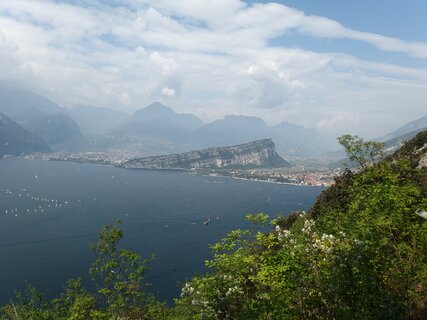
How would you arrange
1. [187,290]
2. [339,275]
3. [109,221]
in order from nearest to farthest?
[339,275]
[187,290]
[109,221]

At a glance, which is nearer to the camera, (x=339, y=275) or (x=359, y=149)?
(x=339, y=275)

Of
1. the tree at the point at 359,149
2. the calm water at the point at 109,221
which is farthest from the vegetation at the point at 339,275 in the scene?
the calm water at the point at 109,221

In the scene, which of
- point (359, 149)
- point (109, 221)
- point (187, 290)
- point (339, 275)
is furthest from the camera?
point (109, 221)

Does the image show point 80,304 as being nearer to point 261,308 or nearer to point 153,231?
point 261,308

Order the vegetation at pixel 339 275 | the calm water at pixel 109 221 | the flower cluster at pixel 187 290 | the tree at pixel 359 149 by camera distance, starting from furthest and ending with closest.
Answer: the calm water at pixel 109 221 → the tree at pixel 359 149 → the flower cluster at pixel 187 290 → the vegetation at pixel 339 275

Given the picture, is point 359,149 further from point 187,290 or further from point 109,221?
point 109,221

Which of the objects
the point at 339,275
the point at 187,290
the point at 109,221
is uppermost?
the point at 339,275

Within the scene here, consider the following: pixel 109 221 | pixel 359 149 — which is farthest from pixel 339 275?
pixel 109 221

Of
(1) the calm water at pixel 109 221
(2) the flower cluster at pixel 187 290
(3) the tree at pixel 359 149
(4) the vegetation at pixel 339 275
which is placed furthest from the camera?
(1) the calm water at pixel 109 221

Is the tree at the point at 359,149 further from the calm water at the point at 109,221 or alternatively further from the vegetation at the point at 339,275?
the calm water at the point at 109,221

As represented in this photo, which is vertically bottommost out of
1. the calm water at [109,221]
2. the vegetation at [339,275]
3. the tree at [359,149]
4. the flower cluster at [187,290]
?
the calm water at [109,221]
